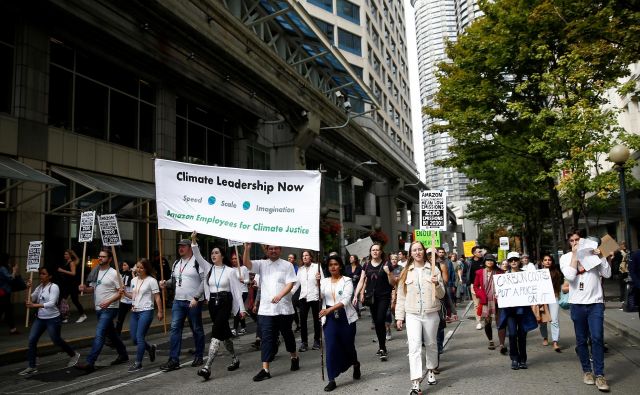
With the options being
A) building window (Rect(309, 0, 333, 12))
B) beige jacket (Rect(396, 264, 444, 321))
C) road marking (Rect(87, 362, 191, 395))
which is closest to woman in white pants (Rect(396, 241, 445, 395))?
beige jacket (Rect(396, 264, 444, 321))

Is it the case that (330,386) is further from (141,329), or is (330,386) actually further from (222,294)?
(141,329)

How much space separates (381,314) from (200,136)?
54.9ft

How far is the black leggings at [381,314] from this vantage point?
893cm

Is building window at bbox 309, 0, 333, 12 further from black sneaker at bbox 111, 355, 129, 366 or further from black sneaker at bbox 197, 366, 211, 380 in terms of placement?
black sneaker at bbox 197, 366, 211, 380

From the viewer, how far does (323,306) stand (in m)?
7.32

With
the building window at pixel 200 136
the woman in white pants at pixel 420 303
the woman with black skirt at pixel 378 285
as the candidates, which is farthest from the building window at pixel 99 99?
the woman in white pants at pixel 420 303

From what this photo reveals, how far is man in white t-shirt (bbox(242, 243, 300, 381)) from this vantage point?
748 centimetres

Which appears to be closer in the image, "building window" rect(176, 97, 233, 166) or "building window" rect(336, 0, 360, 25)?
"building window" rect(176, 97, 233, 166)

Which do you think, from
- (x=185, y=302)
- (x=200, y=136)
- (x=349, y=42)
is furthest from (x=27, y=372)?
(x=349, y=42)

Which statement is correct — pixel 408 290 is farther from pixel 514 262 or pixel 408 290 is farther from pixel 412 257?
pixel 514 262

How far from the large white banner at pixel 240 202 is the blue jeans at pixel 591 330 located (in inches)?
135

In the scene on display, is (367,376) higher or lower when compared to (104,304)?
lower

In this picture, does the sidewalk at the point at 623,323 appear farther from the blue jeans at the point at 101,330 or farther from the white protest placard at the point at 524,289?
the blue jeans at the point at 101,330

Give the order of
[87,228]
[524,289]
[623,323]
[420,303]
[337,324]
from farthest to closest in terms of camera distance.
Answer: [87,228] → [623,323] → [524,289] → [337,324] → [420,303]
